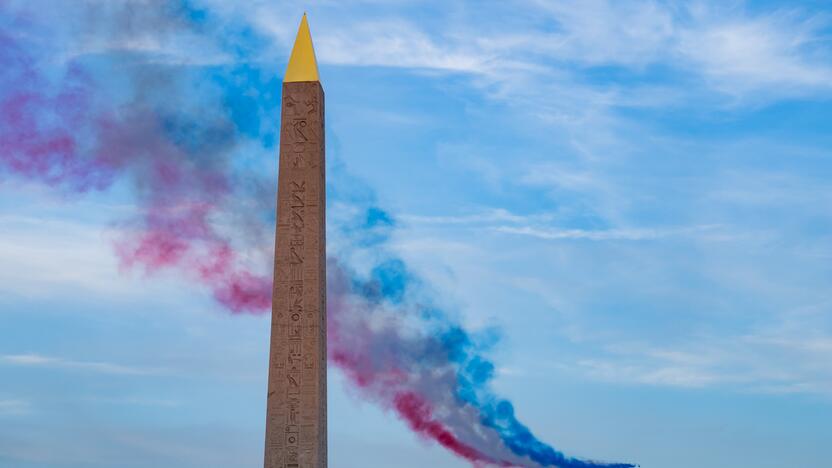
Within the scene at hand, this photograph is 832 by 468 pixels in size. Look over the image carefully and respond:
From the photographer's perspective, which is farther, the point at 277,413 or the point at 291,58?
the point at 291,58

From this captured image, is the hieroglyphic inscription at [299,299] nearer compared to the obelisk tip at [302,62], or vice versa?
the hieroglyphic inscription at [299,299]

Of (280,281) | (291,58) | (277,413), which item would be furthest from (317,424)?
(291,58)

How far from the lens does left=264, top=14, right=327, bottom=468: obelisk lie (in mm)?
24609

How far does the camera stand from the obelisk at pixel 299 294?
80.7 feet

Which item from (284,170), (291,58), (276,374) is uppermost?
(291,58)

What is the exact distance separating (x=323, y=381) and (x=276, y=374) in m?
1.03

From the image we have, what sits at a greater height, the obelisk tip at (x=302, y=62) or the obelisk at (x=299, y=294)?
the obelisk tip at (x=302, y=62)

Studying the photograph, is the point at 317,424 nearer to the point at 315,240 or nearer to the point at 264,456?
the point at 264,456

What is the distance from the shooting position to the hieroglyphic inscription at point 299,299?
80.7 feet

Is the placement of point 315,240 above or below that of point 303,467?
above

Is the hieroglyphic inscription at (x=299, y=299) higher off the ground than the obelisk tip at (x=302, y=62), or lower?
lower

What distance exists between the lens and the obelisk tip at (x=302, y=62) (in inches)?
1044

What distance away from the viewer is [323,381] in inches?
992

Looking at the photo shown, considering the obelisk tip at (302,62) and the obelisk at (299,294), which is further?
the obelisk tip at (302,62)
